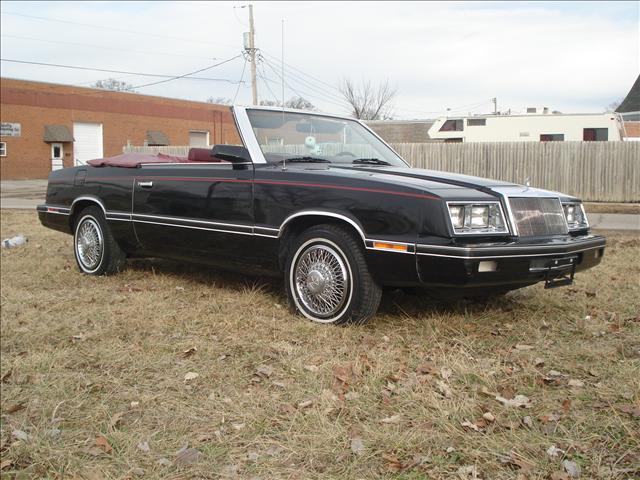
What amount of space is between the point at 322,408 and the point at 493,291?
1.76m

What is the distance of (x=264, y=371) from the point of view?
3.99 meters

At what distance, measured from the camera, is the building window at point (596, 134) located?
25.5 m

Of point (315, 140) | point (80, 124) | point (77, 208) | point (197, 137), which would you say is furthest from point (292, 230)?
point (197, 137)

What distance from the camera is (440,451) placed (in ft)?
Result: 9.57

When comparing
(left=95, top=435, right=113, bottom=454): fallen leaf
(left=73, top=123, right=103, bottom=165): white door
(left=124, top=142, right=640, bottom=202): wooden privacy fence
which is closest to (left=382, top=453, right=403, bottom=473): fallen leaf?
(left=95, top=435, right=113, bottom=454): fallen leaf

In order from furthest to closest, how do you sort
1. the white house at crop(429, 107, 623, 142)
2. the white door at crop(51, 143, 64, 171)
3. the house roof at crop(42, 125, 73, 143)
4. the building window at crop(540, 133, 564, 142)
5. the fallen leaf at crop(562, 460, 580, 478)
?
1. the white door at crop(51, 143, 64, 171)
2. the house roof at crop(42, 125, 73, 143)
3. the building window at crop(540, 133, 564, 142)
4. the white house at crop(429, 107, 623, 142)
5. the fallen leaf at crop(562, 460, 580, 478)

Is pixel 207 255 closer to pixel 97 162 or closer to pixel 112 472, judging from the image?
pixel 97 162

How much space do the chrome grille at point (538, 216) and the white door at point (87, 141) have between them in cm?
4046

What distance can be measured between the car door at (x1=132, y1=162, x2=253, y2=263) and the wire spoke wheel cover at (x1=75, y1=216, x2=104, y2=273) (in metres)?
0.76

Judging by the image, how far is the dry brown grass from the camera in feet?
9.65

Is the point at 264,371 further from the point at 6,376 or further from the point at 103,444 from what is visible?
the point at 6,376

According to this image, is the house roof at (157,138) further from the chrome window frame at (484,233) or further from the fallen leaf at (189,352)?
the chrome window frame at (484,233)

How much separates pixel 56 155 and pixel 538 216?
40.7 metres

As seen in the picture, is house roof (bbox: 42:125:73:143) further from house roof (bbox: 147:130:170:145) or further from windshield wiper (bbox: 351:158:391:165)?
windshield wiper (bbox: 351:158:391:165)
